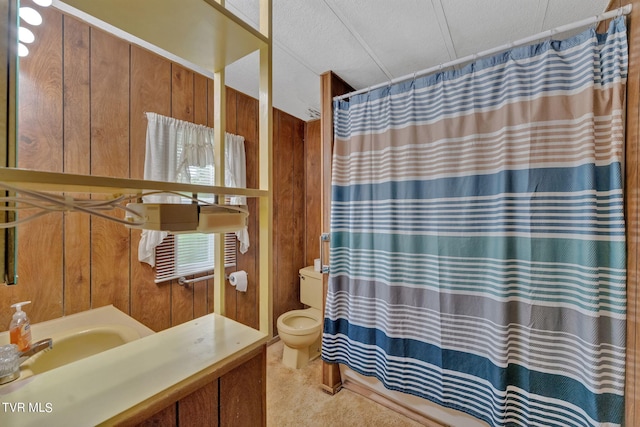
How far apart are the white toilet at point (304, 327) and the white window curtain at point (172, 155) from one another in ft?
3.59

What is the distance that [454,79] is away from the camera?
1.44 m

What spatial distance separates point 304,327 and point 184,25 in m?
2.23

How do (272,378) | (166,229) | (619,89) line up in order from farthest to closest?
(272,378) → (619,89) → (166,229)

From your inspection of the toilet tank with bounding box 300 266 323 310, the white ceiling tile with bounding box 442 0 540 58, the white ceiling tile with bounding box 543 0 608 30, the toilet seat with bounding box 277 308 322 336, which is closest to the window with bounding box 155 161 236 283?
the toilet seat with bounding box 277 308 322 336

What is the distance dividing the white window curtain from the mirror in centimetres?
111

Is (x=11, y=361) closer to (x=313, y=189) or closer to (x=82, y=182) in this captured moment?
(x=82, y=182)

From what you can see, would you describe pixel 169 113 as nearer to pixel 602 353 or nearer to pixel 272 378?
pixel 272 378

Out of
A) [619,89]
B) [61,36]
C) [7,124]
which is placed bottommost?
[7,124]

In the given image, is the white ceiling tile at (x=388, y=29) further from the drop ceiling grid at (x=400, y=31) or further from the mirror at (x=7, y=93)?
the mirror at (x=7, y=93)

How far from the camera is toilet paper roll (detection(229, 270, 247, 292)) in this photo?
7.07 feet

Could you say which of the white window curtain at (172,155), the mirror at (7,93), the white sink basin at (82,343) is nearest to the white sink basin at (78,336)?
the white sink basin at (82,343)

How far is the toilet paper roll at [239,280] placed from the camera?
2154 millimetres

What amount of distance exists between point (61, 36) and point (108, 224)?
1.02 m

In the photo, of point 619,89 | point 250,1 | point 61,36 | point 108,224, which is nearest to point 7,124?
point 250,1
